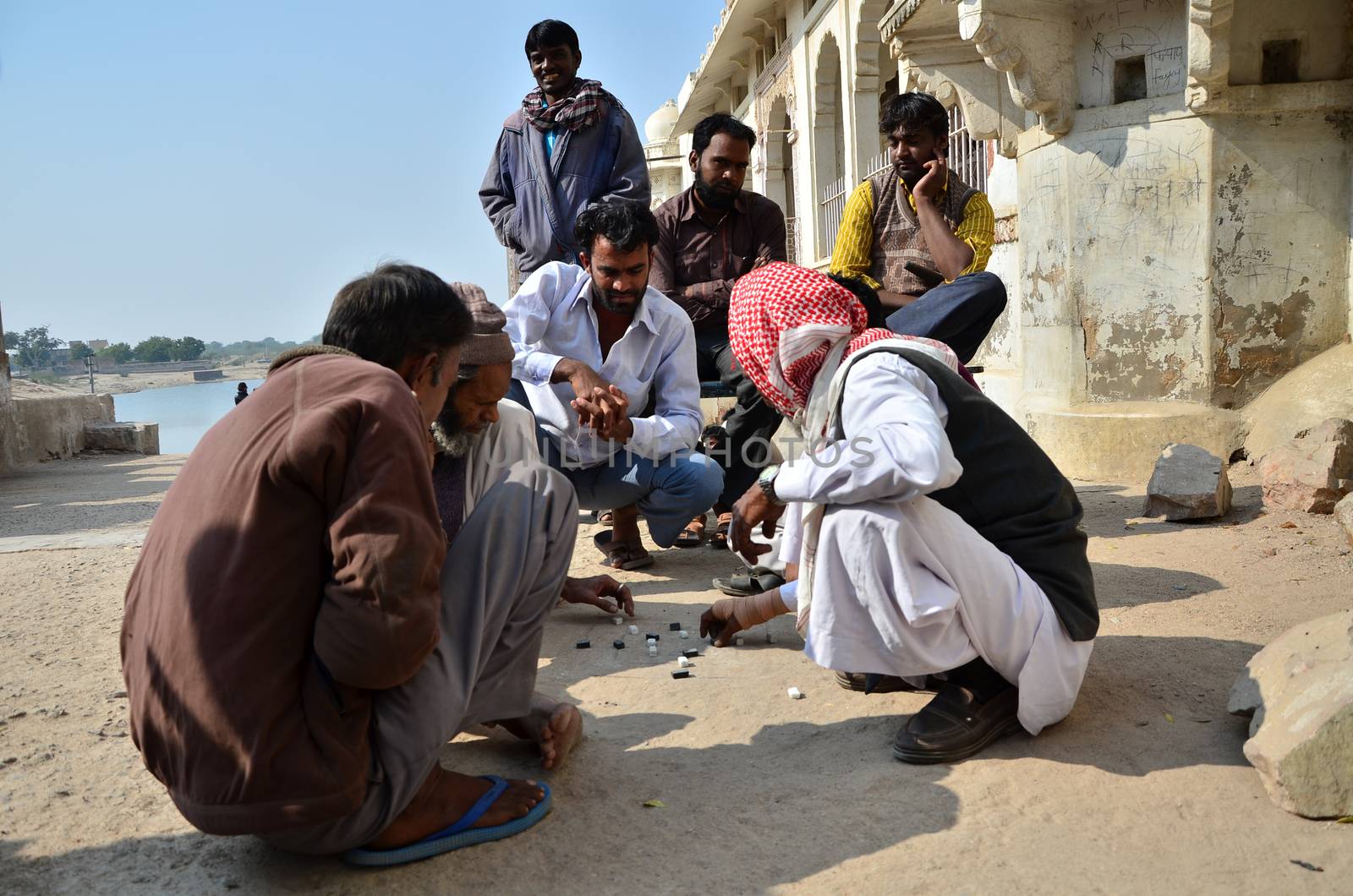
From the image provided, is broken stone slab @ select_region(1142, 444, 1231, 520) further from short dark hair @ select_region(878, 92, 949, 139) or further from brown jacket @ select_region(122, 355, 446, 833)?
brown jacket @ select_region(122, 355, 446, 833)

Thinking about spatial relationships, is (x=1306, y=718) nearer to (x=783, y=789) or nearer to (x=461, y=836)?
(x=783, y=789)

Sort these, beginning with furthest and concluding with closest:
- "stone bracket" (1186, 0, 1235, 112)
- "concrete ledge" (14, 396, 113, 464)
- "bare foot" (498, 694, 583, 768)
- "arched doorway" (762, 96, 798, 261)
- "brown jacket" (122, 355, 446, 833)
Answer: "arched doorway" (762, 96, 798, 261)
"concrete ledge" (14, 396, 113, 464)
"stone bracket" (1186, 0, 1235, 112)
"bare foot" (498, 694, 583, 768)
"brown jacket" (122, 355, 446, 833)

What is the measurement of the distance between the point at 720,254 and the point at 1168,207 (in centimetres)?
268

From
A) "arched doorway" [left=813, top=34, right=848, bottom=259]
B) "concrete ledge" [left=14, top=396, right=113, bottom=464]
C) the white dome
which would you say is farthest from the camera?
the white dome

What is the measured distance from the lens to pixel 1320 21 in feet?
19.2

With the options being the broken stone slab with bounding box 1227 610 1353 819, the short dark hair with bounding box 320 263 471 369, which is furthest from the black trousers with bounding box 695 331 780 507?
the short dark hair with bounding box 320 263 471 369

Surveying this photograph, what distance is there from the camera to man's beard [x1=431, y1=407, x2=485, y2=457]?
9.76 ft

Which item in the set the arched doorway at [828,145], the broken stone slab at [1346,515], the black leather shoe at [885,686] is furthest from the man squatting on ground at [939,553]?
the arched doorway at [828,145]

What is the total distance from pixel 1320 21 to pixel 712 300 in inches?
149

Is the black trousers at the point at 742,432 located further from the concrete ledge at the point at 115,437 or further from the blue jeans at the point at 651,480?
the concrete ledge at the point at 115,437

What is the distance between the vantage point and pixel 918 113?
4.80 meters

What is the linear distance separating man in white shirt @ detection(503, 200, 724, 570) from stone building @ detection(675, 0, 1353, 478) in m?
2.99

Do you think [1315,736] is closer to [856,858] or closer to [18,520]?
[856,858]

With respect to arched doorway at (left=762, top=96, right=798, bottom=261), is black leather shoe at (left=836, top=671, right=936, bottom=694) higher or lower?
lower
